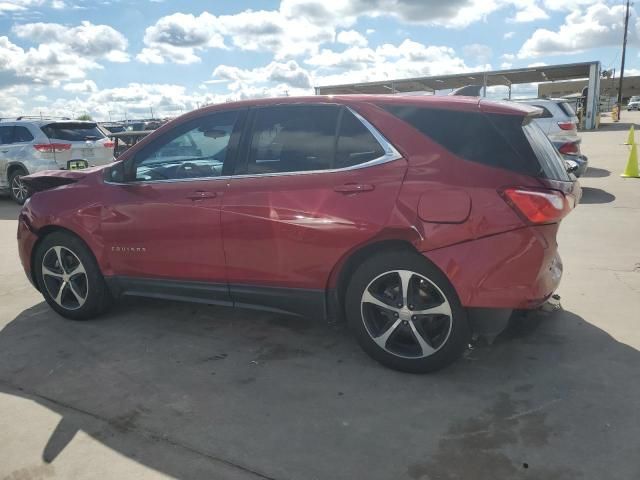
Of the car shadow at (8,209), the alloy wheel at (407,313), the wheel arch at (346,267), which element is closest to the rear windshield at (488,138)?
the wheel arch at (346,267)

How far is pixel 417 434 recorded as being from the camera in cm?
276

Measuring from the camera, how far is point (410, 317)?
3.28 m

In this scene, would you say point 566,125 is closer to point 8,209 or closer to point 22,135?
point 22,135

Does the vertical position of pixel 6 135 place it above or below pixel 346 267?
above

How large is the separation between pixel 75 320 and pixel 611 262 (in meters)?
5.22

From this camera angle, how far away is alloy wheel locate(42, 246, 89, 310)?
4309 millimetres

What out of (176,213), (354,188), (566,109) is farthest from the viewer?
(566,109)

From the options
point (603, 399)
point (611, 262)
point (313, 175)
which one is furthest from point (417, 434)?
point (611, 262)

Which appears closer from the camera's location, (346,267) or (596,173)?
(346,267)

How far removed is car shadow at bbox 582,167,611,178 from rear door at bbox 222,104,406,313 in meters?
10.6

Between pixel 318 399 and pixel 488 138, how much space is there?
1.81m

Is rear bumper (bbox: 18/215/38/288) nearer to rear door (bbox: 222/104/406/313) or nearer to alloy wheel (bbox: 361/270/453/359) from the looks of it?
rear door (bbox: 222/104/406/313)

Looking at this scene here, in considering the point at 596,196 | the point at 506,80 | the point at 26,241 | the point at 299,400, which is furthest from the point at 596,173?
the point at 506,80

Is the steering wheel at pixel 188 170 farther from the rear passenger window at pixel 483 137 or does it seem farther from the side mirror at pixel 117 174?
the rear passenger window at pixel 483 137
